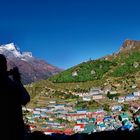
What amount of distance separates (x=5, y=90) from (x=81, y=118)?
97.4 meters

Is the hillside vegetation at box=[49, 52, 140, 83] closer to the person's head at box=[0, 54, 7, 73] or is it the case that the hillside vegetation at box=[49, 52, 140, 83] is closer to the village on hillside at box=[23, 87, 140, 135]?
the village on hillside at box=[23, 87, 140, 135]

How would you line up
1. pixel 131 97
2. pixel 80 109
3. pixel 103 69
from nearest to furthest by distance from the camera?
pixel 80 109
pixel 131 97
pixel 103 69

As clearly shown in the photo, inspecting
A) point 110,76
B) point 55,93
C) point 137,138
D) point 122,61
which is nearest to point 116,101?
point 55,93

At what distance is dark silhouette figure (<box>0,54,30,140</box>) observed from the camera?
852 centimetres

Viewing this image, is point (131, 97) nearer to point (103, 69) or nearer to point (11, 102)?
point (103, 69)

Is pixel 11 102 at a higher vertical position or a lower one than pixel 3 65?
lower

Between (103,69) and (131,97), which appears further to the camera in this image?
(103,69)

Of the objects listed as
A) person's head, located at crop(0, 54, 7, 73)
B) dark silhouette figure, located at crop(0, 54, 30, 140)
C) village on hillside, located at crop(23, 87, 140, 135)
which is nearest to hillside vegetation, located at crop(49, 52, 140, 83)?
village on hillside, located at crop(23, 87, 140, 135)

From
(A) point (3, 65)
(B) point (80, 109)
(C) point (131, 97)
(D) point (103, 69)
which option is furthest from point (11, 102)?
(D) point (103, 69)

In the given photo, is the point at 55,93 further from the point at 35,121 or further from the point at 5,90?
the point at 5,90

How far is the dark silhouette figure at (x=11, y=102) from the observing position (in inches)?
336

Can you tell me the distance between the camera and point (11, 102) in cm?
870

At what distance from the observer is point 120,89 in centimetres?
14562

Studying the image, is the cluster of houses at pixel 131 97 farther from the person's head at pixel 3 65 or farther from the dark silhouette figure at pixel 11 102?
the person's head at pixel 3 65
